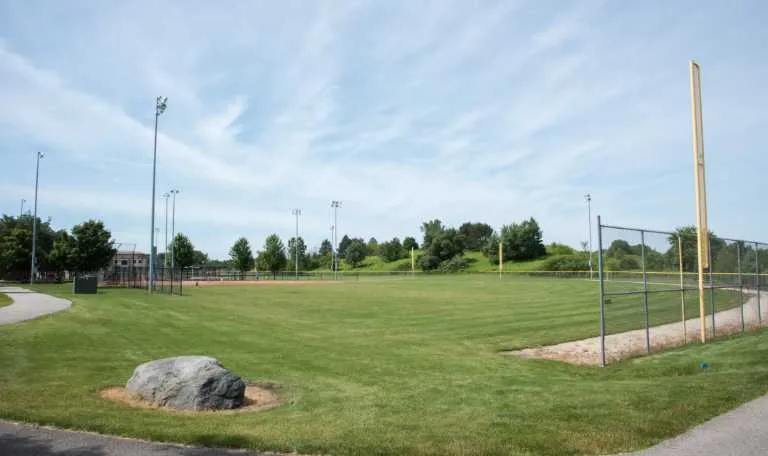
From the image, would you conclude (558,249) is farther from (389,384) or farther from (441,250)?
(389,384)

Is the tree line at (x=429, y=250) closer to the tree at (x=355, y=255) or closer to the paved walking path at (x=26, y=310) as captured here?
the tree at (x=355, y=255)

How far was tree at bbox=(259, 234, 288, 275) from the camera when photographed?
93062 mm

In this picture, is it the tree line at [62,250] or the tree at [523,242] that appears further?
the tree at [523,242]

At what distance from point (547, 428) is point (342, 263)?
6126 inches

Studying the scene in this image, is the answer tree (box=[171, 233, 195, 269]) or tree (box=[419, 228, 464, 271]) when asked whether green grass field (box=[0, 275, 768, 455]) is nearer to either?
tree (box=[171, 233, 195, 269])

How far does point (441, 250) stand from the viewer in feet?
407

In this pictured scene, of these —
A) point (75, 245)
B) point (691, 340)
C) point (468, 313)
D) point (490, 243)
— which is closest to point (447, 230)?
point (490, 243)

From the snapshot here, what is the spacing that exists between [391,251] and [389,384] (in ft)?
450

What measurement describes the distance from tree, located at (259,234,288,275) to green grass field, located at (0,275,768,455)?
72924 millimetres

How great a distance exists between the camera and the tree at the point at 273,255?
9306 centimetres

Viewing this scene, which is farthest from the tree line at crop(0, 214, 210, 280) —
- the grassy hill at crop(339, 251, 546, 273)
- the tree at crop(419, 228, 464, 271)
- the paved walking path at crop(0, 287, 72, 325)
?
the tree at crop(419, 228, 464, 271)

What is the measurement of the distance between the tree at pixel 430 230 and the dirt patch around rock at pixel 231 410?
118628 millimetres

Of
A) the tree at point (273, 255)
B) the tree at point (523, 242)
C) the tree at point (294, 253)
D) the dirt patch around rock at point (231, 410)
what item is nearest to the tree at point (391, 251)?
the tree at point (294, 253)

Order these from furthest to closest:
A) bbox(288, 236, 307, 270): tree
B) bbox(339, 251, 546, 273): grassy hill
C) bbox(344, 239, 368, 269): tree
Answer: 1. bbox(344, 239, 368, 269): tree
2. bbox(288, 236, 307, 270): tree
3. bbox(339, 251, 546, 273): grassy hill
